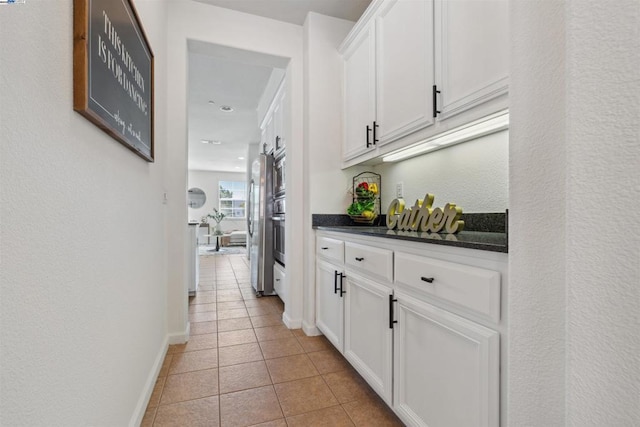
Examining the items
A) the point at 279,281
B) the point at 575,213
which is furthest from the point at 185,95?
the point at 575,213

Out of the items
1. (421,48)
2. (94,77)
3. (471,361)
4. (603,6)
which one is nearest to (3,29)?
(94,77)

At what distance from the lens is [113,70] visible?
1020 millimetres

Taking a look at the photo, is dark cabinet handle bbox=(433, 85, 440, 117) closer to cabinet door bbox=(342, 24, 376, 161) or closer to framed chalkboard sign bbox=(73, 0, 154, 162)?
cabinet door bbox=(342, 24, 376, 161)

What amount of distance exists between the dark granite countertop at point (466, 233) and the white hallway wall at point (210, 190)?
9.25 meters

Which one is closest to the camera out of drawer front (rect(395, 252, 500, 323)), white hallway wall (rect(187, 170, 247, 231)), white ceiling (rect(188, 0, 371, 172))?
drawer front (rect(395, 252, 500, 323))

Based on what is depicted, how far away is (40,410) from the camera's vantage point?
629 millimetres

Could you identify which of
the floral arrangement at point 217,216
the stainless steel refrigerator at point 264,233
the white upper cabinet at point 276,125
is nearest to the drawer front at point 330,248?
the white upper cabinet at point 276,125

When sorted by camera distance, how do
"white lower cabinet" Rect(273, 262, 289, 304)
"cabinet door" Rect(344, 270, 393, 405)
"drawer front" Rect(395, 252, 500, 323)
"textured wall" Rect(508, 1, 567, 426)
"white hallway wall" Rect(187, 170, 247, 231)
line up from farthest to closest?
"white hallway wall" Rect(187, 170, 247, 231), "white lower cabinet" Rect(273, 262, 289, 304), "cabinet door" Rect(344, 270, 393, 405), "drawer front" Rect(395, 252, 500, 323), "textured wall" Rect(508, 1, 567, 426)

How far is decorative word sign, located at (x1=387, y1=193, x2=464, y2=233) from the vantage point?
1329mm

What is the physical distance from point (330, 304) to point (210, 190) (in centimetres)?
982

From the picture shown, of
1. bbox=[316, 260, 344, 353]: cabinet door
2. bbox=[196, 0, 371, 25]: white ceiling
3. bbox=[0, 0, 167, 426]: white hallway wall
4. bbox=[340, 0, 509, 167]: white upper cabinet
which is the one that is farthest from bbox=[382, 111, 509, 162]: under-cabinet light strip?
bbox=[0, 0, 167, 426]: white hallway wall

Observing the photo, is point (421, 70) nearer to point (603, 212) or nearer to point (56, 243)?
point (603, 212)

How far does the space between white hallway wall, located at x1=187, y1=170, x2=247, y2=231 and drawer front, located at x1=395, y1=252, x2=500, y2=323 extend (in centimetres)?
1047

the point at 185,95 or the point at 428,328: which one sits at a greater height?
Answer: the point at 185,95
